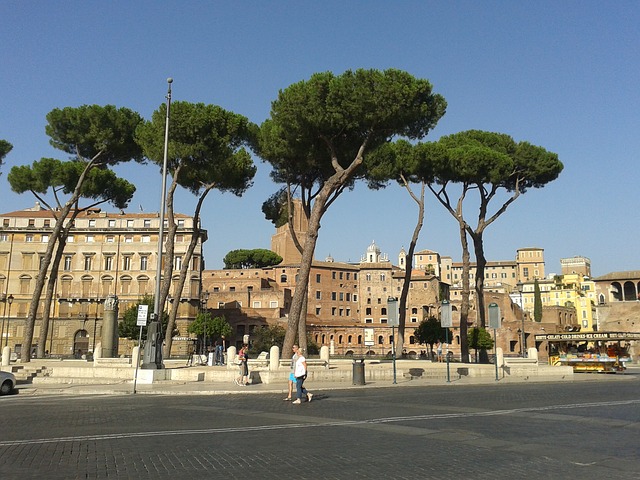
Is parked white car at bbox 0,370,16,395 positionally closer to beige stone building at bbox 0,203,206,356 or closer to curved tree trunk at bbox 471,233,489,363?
curved tree trunk at bbox 471,233,489,363

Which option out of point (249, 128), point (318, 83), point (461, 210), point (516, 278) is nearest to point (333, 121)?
point (318, 83)

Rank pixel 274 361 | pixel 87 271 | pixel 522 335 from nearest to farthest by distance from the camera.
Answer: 1. pixel 274 361
2. pixel 87 271
3. pixel 522 335

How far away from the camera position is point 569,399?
54.5 feet

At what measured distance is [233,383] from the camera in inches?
852

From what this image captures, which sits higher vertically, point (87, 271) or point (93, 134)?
point (93, 134)

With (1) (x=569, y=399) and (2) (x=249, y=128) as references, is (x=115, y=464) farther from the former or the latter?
(2) (x=249, y=128)

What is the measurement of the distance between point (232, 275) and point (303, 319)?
6867 cm

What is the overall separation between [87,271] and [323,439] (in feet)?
211

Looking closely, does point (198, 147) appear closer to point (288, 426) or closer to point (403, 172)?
point (403, 172)

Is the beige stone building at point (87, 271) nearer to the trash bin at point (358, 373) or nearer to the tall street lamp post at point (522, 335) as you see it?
the tall street lamp post at point (522, 335)

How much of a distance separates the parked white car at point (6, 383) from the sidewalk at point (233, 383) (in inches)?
15.3

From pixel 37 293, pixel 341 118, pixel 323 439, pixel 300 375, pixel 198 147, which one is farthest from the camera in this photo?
pixel 37 293

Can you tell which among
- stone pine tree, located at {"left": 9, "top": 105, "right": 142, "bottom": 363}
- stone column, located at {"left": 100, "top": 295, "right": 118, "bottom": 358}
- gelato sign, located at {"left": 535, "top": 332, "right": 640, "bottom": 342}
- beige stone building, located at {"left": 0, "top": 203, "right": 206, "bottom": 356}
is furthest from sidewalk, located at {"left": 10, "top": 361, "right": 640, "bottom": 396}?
beige stone building, located at {"left": 0, "top": 203, "right": 206, "bottom": 356}

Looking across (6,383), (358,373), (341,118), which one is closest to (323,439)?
(358,373)
